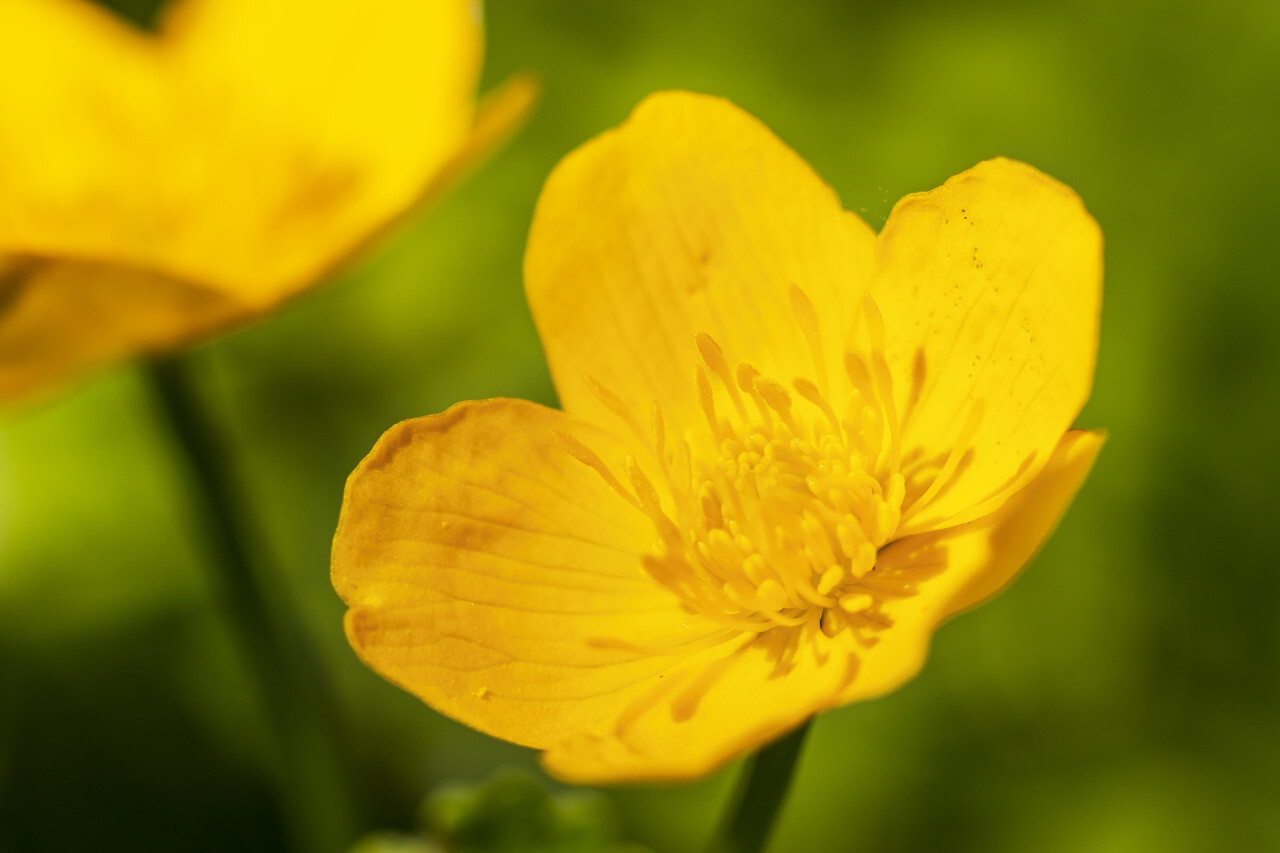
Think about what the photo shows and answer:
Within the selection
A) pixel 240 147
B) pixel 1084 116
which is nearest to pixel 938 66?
pixel 1084 116

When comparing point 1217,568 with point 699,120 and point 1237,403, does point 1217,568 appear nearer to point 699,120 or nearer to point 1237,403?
point 1237,403

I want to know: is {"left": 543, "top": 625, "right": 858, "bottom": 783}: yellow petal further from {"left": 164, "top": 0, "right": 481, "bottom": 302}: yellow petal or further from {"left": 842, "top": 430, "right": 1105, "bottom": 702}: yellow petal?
{"left": 164, "top": 0, "right": 481, "bottom": 302}: yellow petal

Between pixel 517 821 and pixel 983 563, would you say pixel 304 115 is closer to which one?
pixel 517 821

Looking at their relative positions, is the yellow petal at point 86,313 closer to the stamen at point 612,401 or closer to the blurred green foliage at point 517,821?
the stamen at point 612,401

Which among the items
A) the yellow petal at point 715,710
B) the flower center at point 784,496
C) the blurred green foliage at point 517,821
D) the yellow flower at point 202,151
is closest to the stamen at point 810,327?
the flower center at point 784,496

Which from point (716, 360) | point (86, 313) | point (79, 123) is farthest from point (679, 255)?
point (79, 123)

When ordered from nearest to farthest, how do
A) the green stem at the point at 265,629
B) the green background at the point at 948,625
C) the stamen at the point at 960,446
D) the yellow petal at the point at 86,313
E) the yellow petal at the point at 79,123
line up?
the stamen at the point at 960,446, the yellow petal at the point at 86,313, the green stem at the point at 265,629, the yellow petal at the point at 79,123, the green background at the point at 948,625
